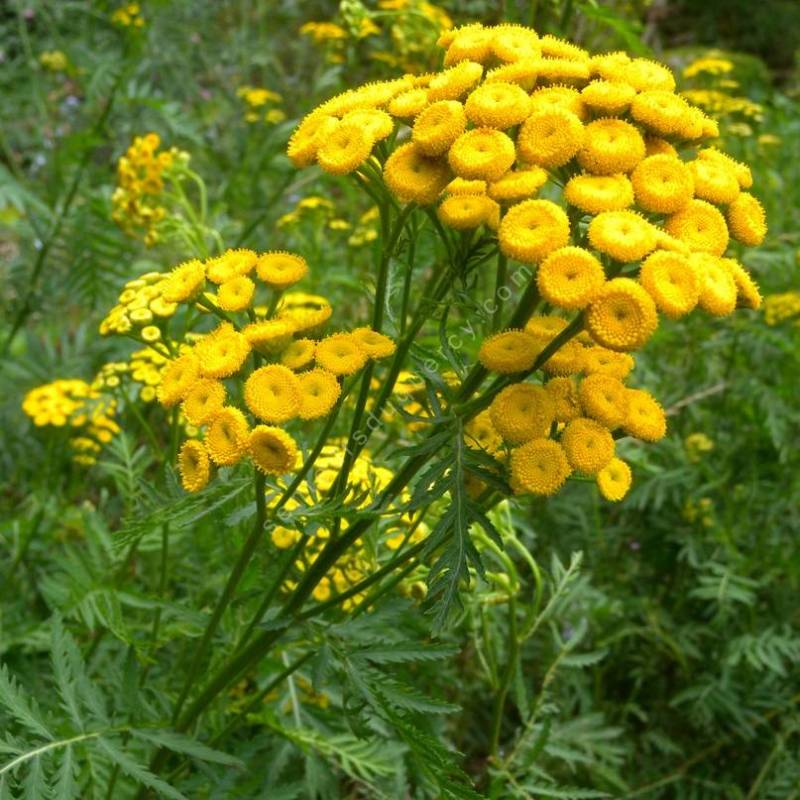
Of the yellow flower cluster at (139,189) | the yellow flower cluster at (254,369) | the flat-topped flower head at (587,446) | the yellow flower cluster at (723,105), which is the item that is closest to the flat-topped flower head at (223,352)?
the yellow flower cluster at (254,369)

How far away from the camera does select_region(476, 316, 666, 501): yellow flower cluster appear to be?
1462mm

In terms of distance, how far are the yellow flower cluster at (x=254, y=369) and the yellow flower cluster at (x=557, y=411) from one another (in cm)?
23

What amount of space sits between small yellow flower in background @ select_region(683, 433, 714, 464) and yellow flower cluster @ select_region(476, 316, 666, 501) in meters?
1.85

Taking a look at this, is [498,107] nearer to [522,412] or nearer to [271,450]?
[522,412]

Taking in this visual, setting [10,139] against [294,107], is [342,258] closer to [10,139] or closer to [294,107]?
[294,107]

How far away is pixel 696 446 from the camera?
3336 mm

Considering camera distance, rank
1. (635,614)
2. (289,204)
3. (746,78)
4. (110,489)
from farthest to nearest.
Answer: (746,78) → (289,204) → (110,489) → (635,614)

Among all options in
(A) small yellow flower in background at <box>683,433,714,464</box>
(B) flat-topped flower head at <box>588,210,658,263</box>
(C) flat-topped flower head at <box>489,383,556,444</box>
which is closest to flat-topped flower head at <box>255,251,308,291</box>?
(C) flat-topped flower head at <box>489,383,556,444</box>

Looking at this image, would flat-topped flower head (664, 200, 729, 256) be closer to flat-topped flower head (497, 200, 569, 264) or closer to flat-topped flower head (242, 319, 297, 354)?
flat-topped flower head (497, 200, 569, 264)

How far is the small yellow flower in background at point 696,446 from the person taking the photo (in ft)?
10.9

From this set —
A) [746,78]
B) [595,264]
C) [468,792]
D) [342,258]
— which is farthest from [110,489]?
[746,78]

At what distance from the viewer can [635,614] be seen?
11.1ft

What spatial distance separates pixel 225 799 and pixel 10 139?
A: 6.28m

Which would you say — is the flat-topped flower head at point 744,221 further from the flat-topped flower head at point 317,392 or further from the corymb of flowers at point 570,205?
the flat-topped flower head at point 317,392
